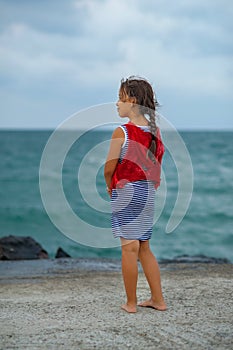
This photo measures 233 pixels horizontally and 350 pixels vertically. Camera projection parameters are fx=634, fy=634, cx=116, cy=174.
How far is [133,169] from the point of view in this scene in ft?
13.8

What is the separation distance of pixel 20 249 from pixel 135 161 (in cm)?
484

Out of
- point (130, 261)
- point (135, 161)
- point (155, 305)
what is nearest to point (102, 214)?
point (155, 305)

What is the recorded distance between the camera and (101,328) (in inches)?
158

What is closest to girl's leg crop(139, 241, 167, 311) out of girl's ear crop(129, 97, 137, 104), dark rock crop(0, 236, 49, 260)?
girl's ear crop(129, 97, 137, 104)

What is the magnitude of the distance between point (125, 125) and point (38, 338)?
147 cm

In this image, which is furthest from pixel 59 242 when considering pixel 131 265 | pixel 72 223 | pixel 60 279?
pixel 131 265

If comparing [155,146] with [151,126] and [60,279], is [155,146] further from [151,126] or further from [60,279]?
[60,279]

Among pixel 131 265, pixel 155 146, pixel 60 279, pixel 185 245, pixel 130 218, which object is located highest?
pixel 155 146

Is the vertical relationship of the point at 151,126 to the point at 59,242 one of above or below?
above

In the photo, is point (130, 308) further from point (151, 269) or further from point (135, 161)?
point (135, 161)

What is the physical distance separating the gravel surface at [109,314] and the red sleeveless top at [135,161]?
93 centimetres

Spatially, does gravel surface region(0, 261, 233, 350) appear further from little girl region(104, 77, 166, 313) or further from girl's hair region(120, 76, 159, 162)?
girl's hair region(120, 76, 159, 162)

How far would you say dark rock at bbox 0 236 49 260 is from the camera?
8.30m

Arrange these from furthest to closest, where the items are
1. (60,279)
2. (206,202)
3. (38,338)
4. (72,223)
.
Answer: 1. (206,202)
2. (72,223)
3. (60,279)
4. (38,338)
